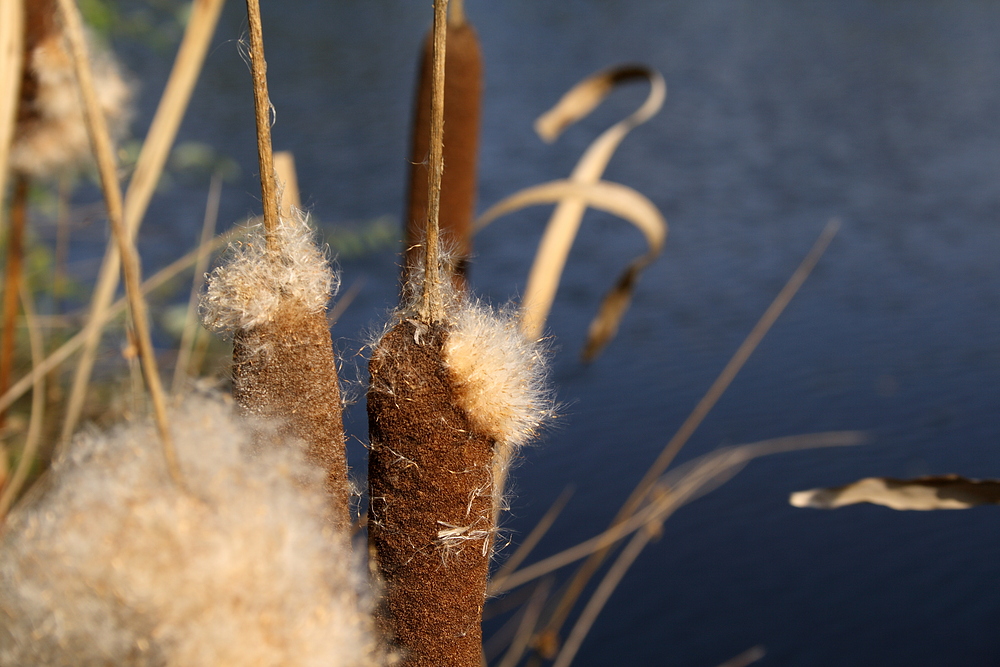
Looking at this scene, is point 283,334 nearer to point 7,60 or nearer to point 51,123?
point 7,60

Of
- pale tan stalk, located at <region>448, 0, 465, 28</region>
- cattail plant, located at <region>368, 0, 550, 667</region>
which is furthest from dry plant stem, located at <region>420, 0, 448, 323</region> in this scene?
pale tan stalk, located at <region>448, 0, 465, 28</region>

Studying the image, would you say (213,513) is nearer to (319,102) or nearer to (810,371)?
(810,371)

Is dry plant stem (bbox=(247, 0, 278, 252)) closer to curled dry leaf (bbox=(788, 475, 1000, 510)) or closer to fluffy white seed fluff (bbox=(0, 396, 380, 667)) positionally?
fluffy white seed fluff (bbox=(0, 396, 380, 667))

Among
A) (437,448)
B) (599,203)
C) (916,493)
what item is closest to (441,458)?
(437,448)

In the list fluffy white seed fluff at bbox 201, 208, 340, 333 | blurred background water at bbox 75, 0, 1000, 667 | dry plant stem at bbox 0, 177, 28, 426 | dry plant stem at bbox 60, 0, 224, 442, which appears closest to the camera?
fluffy white seed fluff at bbox 201, 208, 340, 333

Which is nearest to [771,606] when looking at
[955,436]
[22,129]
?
[955,436]
